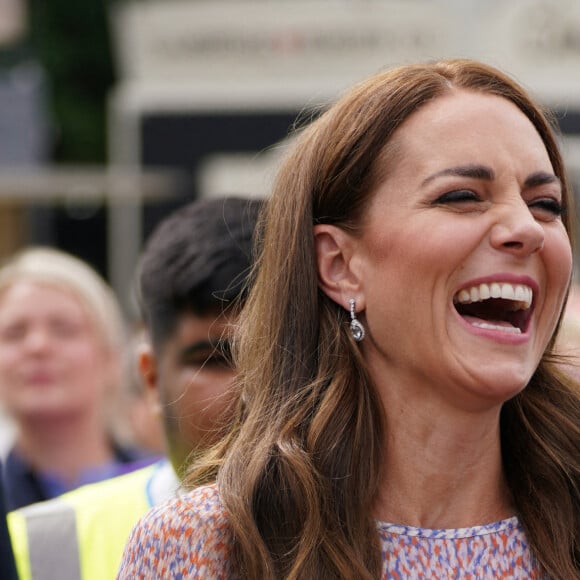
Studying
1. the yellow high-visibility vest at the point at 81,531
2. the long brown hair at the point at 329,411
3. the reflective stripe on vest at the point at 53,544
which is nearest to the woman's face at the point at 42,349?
the yellow high-visibility vest at the point at 81,531

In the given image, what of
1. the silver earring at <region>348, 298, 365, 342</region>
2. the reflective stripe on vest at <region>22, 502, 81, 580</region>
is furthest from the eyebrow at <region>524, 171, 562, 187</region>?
the reflective stripe on vest at <region>22, 502, 81, 580</region>

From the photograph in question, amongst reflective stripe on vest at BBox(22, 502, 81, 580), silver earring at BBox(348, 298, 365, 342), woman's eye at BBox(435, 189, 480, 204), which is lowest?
reflective stripe on vest at BBox(22, 502, 81, 580)

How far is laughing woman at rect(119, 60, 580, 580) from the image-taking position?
90.4 inches

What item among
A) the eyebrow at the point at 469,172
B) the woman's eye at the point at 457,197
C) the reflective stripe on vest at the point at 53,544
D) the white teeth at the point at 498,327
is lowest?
the reflective stripe on vest at the point at 53,544

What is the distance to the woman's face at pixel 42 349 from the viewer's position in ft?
16.4

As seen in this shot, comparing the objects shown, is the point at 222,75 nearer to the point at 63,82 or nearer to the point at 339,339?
the point at 339,339

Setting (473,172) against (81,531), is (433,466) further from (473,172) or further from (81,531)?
(81,531)

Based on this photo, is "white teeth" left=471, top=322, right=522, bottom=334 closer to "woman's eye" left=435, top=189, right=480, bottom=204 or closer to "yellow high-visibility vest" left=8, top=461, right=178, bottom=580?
"woman's eye" left=435, top=189, right=480, bottom=204

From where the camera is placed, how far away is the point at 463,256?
90.7 inches

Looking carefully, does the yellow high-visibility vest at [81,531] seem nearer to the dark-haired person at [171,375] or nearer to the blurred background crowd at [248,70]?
the dark-haired person at [171,375]

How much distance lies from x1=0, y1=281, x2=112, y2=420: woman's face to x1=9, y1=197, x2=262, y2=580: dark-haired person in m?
1.57

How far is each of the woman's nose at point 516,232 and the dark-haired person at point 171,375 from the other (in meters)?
0.85

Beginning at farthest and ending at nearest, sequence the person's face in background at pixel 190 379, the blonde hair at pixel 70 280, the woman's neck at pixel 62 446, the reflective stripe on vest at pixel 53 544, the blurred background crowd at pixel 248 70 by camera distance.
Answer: the blurred background crowd at pixel 248 70 < the blonde hair at pixel 70 280 < the woman's neck at pixel 62 446 < the person's face in background at pixel 190 379 < the reflective stripe on vest at pixel 53 544

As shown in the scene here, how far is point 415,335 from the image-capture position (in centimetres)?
234
